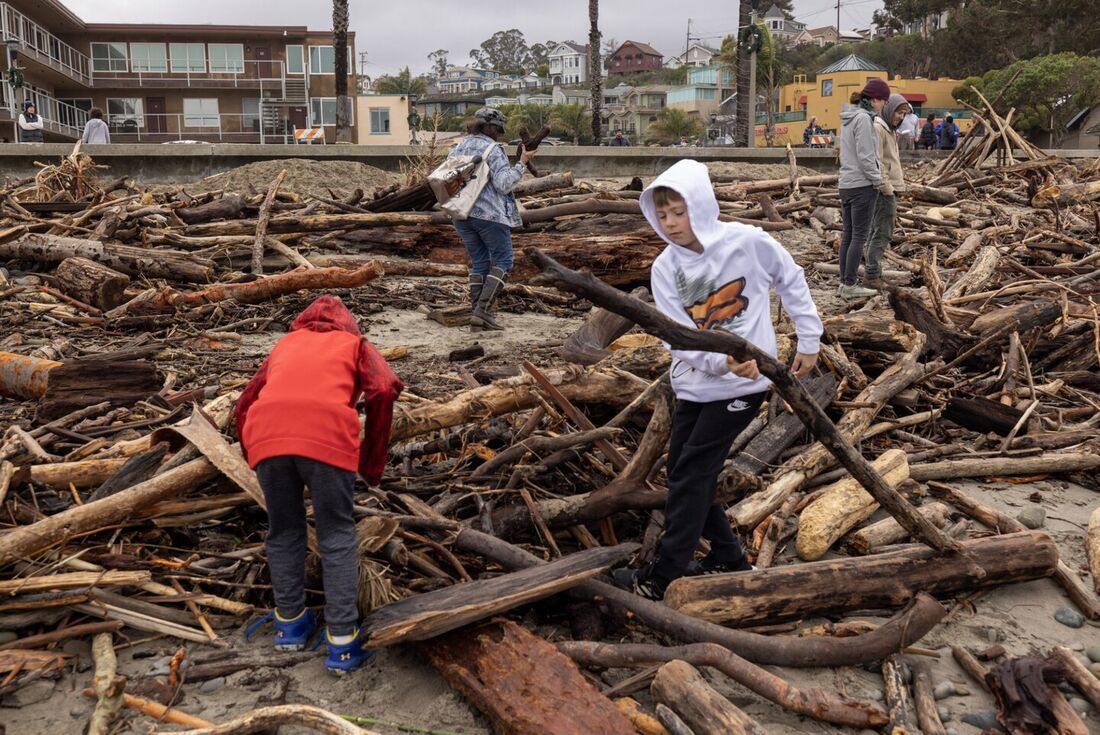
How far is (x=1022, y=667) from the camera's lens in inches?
135

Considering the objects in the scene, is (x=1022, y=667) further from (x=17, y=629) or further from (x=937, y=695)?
(x=17, y=629)

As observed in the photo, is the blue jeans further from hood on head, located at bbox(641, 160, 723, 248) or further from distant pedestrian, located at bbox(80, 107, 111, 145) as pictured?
distant pedestrian, located at bbox(80, 107, 111, 145)

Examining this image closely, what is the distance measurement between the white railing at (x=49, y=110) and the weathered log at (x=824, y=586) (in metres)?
37.7

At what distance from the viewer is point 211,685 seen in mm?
3432

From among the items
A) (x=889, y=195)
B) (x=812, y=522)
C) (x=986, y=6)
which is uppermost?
(x=986, y=6)

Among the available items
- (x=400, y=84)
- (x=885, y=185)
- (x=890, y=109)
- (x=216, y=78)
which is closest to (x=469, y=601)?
(x=885, y=185)

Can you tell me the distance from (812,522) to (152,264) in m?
8.15

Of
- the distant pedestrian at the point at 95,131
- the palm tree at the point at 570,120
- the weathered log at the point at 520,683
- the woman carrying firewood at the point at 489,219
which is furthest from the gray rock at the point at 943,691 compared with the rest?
the palm tree at the point at 570,120

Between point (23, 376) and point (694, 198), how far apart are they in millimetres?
4986

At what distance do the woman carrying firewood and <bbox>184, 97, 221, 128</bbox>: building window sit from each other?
1849 inches

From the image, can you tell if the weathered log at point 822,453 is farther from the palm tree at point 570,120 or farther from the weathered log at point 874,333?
the palm tree at point 570,120

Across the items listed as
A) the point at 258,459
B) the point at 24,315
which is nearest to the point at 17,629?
the point at 258,459

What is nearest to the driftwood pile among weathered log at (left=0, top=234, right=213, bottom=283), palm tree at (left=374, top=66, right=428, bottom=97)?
weathered log at (left=0, top=234, right=213, bottom=283)

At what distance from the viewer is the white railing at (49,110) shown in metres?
39.3
